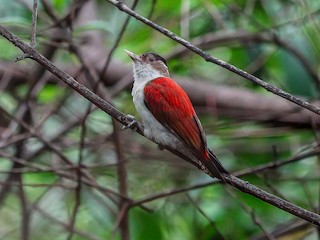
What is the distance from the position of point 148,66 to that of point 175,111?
21.7 inches

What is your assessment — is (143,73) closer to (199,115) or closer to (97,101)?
(97,101)

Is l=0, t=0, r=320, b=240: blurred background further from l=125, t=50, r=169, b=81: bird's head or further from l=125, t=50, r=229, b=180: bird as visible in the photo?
l=125, t=50, r=229, b=180: bird

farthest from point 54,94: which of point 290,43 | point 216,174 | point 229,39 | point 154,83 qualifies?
point 216,174

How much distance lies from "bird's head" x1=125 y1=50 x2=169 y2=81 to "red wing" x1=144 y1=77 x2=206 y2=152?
1.04ft

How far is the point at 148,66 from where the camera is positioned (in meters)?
3.44

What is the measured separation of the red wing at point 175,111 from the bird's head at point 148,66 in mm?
316

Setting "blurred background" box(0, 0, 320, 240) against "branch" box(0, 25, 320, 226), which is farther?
"blurred background" box(0, 0, 320, 240)

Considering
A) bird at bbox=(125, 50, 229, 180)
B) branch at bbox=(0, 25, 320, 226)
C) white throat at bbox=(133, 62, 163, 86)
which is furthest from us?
white throat at bbox=(133, 62, 163, 86)

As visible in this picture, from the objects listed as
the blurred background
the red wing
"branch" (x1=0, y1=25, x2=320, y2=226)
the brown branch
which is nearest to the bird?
the red wing

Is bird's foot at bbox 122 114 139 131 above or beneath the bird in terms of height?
beneath

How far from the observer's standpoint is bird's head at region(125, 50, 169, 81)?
3395 millimetres

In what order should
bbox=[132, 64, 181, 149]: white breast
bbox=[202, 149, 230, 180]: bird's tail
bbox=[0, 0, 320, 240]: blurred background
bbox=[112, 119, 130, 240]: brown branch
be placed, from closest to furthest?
bbox=[202, 149, 230, 180]: bird's tail → bbox=[132, 64, 181, 149]: white breast → bbox=[112, 119, 130, 240]: brown branch → bbox=[0, 0, 320, 240]: blurred background

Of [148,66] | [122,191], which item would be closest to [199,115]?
[122,191]

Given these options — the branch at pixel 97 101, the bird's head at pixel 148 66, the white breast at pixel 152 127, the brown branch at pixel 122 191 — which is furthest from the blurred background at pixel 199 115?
the branch at pixel 97 101
